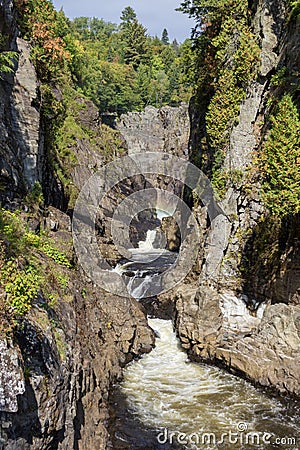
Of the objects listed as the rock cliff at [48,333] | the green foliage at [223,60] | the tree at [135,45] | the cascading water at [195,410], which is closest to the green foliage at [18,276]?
the rock cliff at [48,333]

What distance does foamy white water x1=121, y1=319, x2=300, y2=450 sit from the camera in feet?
31.0

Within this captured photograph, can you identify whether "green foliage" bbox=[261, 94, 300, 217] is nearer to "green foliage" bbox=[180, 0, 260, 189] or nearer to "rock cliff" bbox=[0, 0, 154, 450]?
"green foliage" bbox=[180, 0, 260, 189]

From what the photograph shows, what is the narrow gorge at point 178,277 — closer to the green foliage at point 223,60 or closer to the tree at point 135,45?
the green foliage at point 223,60

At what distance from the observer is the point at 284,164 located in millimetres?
11250

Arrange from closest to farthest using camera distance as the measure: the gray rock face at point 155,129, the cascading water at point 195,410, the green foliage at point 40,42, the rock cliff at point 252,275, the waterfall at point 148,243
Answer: the cascading water at point 195,410 < the rock cliff at point 252,275 < the green foliage at point 40,42 < the waterfall at point 148,243 < the gray rock face at point 155,129

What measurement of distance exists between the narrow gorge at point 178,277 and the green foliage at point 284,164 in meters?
0.04

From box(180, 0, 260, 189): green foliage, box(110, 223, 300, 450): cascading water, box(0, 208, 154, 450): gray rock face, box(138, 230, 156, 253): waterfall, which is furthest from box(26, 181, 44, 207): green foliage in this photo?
box(138, 230, 156, 253): waterfall

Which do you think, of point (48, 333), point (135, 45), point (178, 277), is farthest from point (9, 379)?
point (135, 45)

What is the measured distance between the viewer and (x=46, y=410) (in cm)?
529

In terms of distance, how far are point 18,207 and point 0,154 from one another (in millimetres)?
1598

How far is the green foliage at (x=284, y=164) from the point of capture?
11070 millimetres

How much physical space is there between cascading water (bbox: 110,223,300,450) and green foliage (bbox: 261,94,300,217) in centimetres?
593

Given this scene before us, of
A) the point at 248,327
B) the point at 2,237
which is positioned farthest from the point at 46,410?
the point at 248,327

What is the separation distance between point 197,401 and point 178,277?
7.68 m
